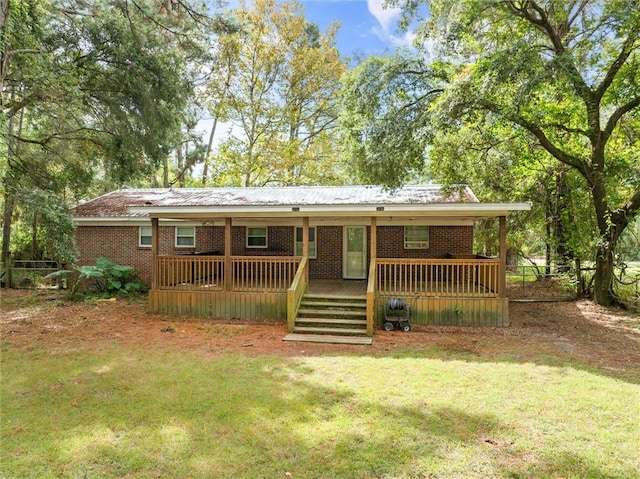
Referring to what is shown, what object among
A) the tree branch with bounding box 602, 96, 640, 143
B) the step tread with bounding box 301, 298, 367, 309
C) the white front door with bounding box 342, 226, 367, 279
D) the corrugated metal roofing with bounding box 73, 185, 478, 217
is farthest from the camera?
the white front door with bounding box 342, 226, 367, 279

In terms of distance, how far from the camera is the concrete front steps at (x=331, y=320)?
8.42m

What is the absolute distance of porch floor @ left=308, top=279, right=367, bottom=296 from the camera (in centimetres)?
1066

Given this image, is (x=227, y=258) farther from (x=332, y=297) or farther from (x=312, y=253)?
(x=312, y=253)

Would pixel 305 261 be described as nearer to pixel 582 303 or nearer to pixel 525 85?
pixel 525 85

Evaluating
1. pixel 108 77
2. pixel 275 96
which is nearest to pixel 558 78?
pixel 108 77

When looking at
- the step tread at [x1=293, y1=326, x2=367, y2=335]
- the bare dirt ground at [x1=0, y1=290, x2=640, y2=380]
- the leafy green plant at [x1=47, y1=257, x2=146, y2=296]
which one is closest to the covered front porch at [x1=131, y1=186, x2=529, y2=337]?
the step tread at [x1=293, y1=326, x2=367, y2=335]

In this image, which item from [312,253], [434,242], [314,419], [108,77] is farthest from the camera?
[312,253]

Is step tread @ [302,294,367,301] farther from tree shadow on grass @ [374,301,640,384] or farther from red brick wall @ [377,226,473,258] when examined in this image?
red brick wall @ [377,226,473,258]

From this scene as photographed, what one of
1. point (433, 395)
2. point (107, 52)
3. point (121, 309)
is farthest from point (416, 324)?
point (107, 52)

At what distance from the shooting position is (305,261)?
10.0 meters

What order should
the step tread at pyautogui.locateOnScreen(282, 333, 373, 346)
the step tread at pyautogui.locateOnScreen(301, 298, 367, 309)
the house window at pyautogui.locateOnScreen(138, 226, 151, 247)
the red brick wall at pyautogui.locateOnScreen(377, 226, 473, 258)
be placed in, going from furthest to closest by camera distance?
the house window at pyautogui.locateOnScreen(138, 226, 151, 247)
the red brick wall at pyautogui.locateOnScreen(377, 226, 473, 258)
the step tread at pyautogui.locateOnScreen(301, 298, 367, 309)
the step tread at pyautogui.locateOnScreen(282, 333, 373, 346)

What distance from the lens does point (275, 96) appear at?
22812 millimetres

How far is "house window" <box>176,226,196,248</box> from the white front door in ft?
18.6

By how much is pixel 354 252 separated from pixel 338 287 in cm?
241
